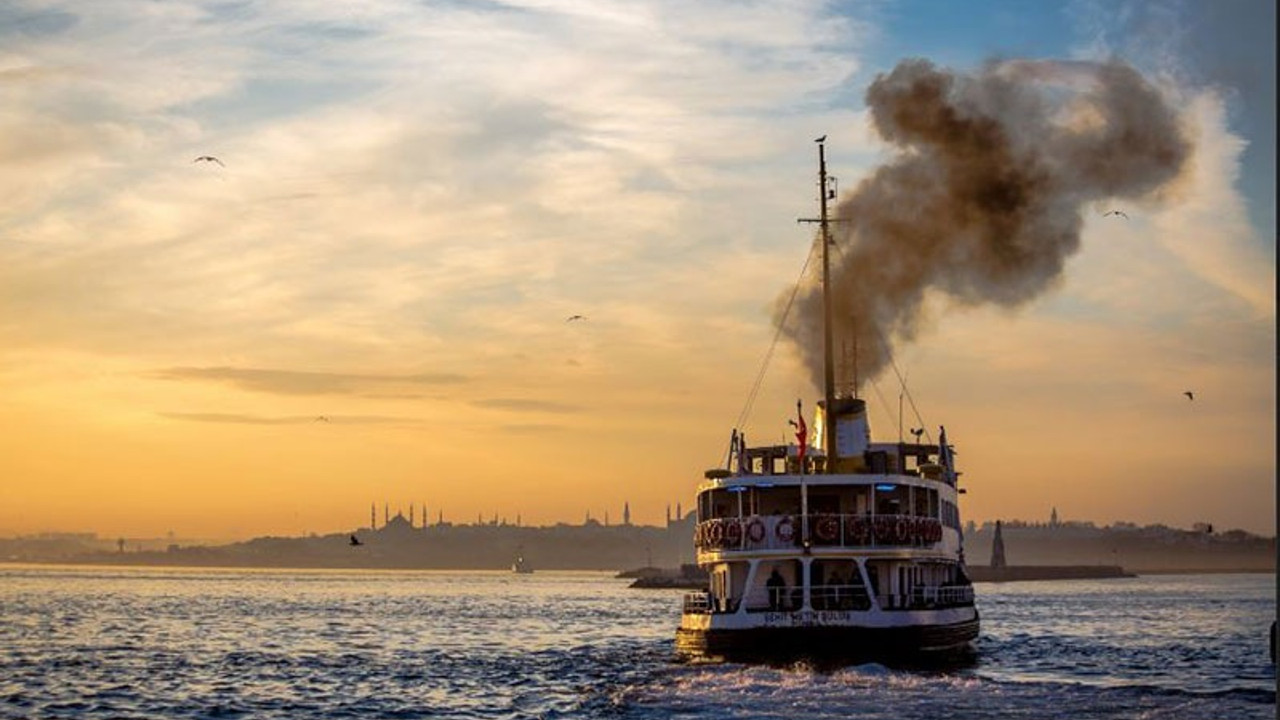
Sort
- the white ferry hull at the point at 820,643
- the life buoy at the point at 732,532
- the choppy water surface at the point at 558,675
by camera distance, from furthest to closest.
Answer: the life buoy at the point at 732,532
the white ferry hull at the point at 820,643
the choppy water surface at the point at 558,675

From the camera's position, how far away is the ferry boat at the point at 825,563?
48.9 meters

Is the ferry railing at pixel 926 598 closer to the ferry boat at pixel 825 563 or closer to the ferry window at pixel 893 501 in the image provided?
the ferry boat at pixel 825 563

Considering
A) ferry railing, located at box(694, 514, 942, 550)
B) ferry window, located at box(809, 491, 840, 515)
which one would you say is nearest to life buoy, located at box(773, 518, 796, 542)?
ferry railing, located at box(694, 514, 942, 550)

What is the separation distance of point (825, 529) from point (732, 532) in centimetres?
331

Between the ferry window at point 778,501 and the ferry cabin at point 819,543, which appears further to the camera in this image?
the ferry window at point 778,501

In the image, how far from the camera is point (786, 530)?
51281 millimetres

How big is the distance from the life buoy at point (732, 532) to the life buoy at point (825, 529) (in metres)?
2.68

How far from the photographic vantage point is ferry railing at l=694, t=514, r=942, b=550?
167 ft

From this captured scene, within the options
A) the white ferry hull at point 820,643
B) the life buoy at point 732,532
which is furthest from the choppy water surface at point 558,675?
the life buoy at point 732,532

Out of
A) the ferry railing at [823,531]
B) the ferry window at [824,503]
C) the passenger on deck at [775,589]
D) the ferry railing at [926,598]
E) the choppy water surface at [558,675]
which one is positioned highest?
the ferry window at [824,503]

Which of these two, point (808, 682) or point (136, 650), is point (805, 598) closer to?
point (808, 682)

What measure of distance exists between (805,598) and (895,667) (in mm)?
3515

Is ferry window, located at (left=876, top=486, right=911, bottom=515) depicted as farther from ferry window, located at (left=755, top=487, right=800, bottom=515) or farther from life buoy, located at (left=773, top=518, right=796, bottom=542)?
life buoy, located at (left=773, top=518, right=796, bottom=542)

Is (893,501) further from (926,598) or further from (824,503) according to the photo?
(926,598)
